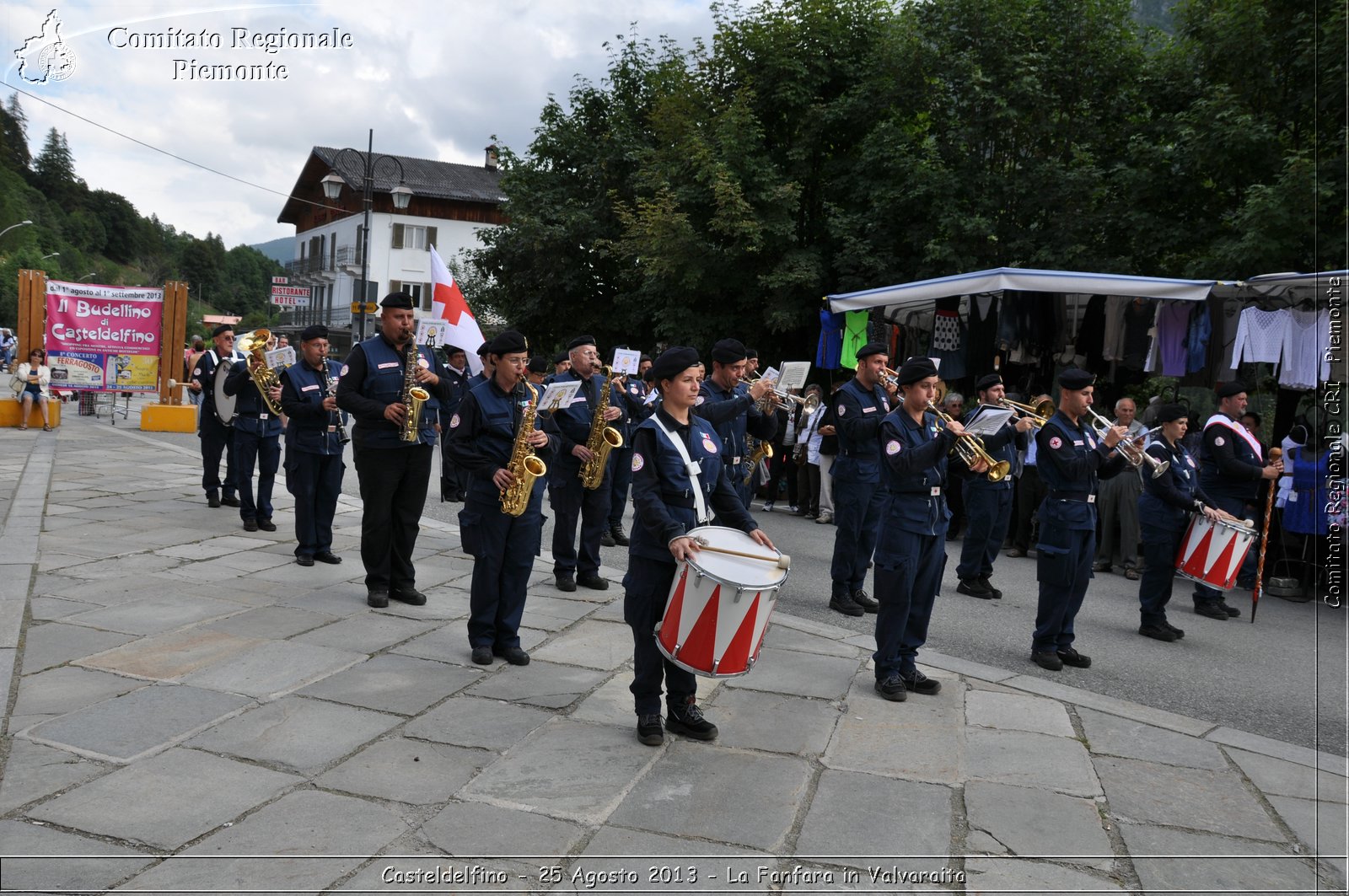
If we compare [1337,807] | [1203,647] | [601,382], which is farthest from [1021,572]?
[1337,807]

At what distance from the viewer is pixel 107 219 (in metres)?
57.5

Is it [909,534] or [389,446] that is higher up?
[389,446]

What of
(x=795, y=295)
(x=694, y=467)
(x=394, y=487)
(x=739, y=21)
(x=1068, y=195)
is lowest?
(x=394, y=487)

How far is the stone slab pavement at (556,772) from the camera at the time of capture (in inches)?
139

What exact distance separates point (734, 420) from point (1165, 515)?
345 cm

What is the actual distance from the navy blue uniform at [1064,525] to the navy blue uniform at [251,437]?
6958mm

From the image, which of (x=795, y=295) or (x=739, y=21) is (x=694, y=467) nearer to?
(x=795, y=295)

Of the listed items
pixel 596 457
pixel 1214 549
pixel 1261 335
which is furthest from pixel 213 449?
pixel 1261 335

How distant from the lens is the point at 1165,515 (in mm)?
7883

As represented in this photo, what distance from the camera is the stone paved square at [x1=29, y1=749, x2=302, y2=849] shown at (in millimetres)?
3562

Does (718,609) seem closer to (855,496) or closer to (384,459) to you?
(384,459)

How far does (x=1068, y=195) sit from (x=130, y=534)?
13.8 m

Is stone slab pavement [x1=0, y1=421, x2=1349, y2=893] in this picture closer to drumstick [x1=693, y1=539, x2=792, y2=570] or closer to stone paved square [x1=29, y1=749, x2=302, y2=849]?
stone paved square [x1=29, y1=749, x2=302, y2=849]

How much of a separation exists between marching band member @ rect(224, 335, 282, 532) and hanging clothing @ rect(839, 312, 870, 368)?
305 inches
